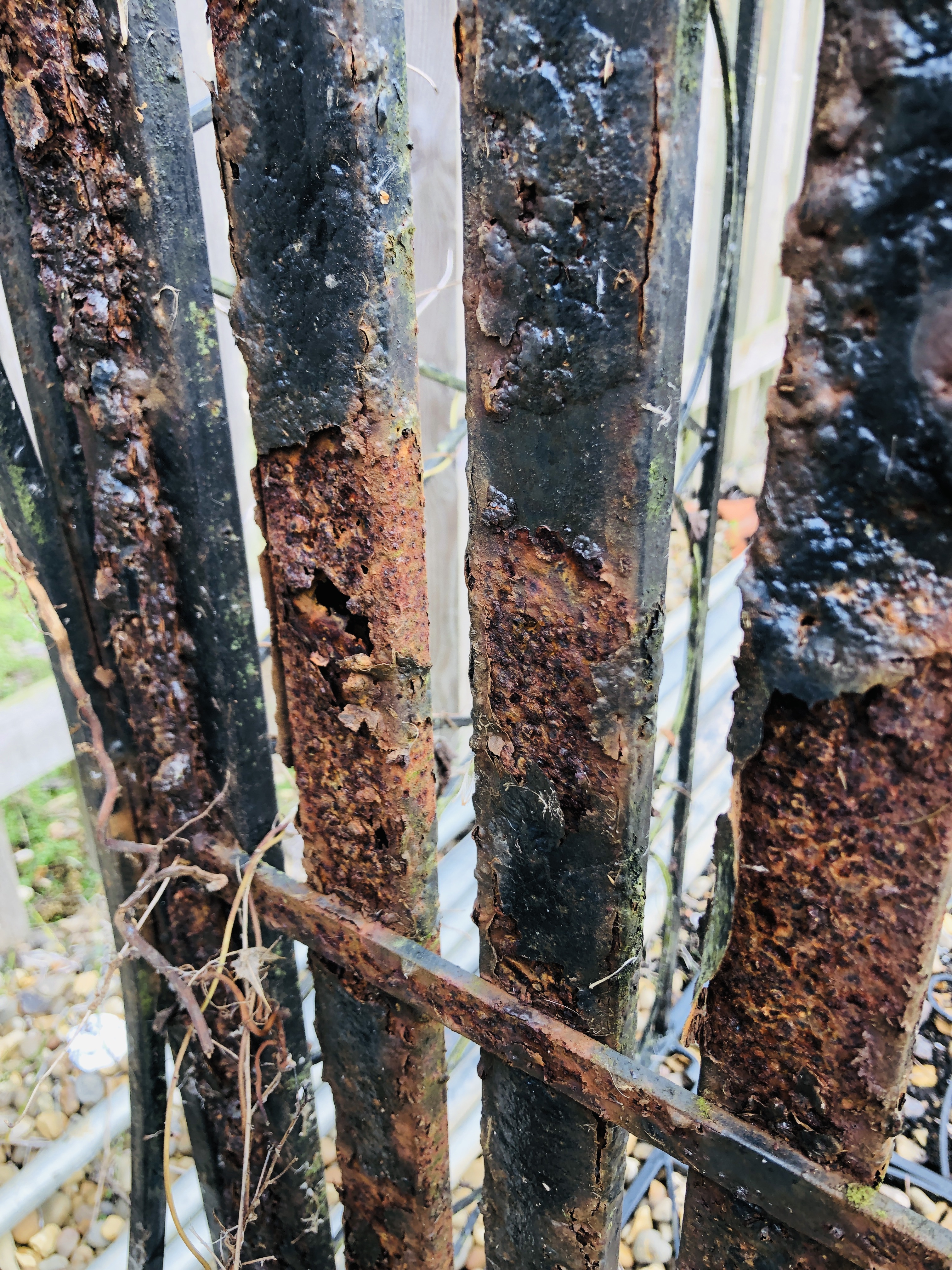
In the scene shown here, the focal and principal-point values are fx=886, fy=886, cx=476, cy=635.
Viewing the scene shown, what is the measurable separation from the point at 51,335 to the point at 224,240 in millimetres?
1259

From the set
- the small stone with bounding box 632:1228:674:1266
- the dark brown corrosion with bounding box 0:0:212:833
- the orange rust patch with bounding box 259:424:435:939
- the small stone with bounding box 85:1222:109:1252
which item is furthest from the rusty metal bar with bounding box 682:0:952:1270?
the small stone with bounding box 85:1222:109:1252

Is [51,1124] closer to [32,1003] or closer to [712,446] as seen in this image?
[32,1003]

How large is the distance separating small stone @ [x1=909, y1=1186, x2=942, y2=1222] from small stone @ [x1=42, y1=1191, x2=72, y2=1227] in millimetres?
2319

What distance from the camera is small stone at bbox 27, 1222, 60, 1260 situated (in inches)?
87.6

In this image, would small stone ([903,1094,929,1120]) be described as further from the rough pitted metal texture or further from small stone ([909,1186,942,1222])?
the rough pitted metal texture

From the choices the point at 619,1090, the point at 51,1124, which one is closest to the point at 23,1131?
the point at 51,1124

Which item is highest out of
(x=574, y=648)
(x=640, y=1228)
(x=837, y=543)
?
(x=837, y=543)

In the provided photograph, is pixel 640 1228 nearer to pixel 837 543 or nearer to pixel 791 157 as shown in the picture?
pixel 837 543

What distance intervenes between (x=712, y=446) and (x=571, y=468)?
1430 mm

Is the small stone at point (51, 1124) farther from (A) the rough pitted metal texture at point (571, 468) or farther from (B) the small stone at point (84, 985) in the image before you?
(A) the rough pitted metal texture at point (571, 468)

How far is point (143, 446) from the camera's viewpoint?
114cm

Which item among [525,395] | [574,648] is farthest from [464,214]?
[574,648]

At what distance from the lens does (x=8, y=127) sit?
103 cm

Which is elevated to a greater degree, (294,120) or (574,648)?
(294,120)
